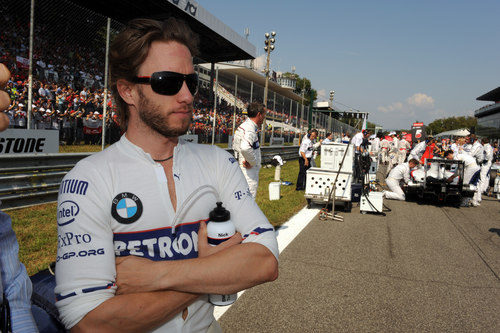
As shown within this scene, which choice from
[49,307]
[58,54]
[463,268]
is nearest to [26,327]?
[49,307]

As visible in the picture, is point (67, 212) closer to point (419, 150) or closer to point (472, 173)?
point (472, 173)

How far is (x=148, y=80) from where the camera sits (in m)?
1.46

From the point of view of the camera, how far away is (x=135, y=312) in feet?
3.85

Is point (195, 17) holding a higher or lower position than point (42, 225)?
higher

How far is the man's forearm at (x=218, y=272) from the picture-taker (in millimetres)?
1231

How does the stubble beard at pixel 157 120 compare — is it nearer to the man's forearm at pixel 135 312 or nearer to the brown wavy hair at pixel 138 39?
the brown wavy hair at pixel 138 39

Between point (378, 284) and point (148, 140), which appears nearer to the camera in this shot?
point (148, 140)

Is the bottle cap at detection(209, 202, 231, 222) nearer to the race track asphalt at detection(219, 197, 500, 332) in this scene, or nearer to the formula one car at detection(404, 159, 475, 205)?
the race track asphalt at detection(219, 197, 500, 332)

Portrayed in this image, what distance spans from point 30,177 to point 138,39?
575 cm

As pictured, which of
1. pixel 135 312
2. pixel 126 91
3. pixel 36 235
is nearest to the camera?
pixel 135 312

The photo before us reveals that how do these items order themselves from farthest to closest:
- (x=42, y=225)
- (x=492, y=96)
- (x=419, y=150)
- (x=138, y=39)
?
(x=492, y=96) < (x=419, y=150) < (x=42, y=225) < (x=138, y=39)

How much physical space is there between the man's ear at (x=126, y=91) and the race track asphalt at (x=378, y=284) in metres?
2.30


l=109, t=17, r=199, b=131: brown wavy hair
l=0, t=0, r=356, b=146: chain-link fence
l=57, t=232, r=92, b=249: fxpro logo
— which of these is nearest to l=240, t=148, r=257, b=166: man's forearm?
l=0, t=0, r=356, b=146: chain-link fence

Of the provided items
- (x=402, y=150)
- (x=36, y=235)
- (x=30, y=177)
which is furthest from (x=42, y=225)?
(x=402, y=150)
